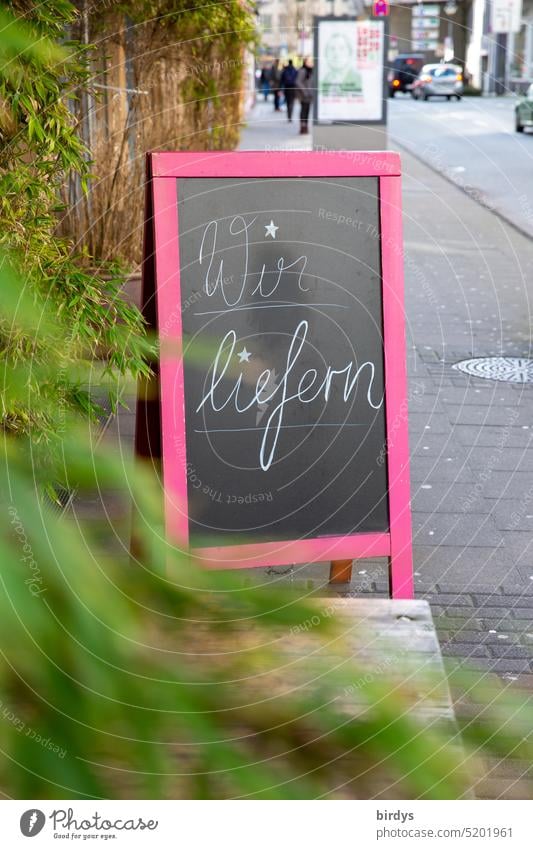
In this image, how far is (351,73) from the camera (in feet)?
46.2

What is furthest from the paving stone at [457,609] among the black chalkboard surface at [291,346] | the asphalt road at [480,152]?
the asphalt road at [480,152]

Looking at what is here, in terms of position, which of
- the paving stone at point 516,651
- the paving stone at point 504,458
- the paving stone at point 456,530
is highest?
the paving stone at point 516,651

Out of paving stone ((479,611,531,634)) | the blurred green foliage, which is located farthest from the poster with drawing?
the blurred green foliage

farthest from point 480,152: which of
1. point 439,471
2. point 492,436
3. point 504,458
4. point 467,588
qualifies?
point 467,588

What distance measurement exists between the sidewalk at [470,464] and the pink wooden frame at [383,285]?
0.69 ft

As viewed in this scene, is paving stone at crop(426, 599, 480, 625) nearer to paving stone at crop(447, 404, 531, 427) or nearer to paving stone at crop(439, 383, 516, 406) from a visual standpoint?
paving stone at crop(447, 404, 531, 427)

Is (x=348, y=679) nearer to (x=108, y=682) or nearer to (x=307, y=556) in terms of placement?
(x=108, y=682)

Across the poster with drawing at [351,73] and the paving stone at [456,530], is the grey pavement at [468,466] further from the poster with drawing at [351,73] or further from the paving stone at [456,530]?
the poster with drawing at [351,73]

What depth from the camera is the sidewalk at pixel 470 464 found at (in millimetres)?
3650

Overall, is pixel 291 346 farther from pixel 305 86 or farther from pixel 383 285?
pixel 305 86

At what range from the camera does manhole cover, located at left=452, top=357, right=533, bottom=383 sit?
693 cm

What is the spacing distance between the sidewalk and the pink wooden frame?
212mm

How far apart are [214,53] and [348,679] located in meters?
12.1

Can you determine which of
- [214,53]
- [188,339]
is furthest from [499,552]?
[214,53]
